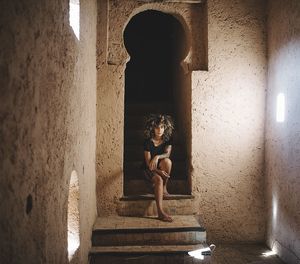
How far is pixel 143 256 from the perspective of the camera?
5.26m

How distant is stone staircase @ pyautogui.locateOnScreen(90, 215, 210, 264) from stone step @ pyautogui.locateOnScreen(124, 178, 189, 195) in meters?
0.94

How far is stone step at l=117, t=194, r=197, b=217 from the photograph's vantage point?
6.30m

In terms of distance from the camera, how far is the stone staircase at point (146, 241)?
5.25 metres

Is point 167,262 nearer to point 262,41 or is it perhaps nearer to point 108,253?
point 108,253

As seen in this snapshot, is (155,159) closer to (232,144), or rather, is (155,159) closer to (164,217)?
(164,217)

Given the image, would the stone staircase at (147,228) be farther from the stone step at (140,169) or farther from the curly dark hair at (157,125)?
the curly dark hair at (157,125)

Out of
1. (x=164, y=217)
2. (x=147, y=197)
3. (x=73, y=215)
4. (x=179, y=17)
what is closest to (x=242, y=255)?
(x=164, y=217)

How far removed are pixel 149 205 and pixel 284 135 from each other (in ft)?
8.43

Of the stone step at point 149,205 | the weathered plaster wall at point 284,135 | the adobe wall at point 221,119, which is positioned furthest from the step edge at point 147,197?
the weathered plaster wall at point 284,135

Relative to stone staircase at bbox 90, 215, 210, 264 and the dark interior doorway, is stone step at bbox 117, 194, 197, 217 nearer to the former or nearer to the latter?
stone staircase at bbox 90, 215, 210, 264

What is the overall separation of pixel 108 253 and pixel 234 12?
4641 mm

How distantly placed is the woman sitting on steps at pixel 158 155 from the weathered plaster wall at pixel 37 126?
2096 millimetres

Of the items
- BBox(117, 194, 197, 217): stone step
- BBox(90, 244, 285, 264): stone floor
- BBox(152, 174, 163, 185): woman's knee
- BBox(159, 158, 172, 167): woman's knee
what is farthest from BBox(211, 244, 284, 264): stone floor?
BBox(159, 158, 172, 167): woman's knee

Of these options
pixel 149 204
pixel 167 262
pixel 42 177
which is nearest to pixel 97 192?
pixel 149 204
